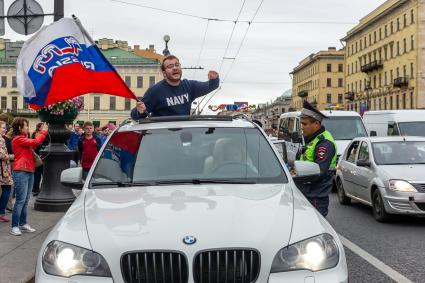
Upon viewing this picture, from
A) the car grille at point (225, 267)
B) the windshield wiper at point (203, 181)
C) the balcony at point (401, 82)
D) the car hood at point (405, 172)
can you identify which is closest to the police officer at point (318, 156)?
the windshield wiper at point (203, 181)

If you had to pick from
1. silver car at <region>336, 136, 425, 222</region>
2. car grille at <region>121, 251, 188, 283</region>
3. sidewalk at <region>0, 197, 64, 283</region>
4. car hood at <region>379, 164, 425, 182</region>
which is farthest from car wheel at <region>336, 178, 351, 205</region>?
car grille at <region>121, 251, 188, 283</region>

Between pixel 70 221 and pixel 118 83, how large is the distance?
378 cm

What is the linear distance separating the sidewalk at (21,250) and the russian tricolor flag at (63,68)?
175 centimetres

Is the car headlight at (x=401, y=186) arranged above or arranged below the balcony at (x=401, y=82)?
below

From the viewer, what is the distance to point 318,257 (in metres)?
3.53

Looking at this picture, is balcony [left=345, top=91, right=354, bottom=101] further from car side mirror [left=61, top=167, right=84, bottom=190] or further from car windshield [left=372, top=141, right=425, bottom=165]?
car side mirror [left=61, top=167, right=84, bottom=190]

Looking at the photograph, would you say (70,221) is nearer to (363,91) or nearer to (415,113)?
→ (415,113)

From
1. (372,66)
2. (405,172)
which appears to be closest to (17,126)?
(405,172)

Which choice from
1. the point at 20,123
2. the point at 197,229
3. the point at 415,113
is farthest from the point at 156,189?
the point at 415,113

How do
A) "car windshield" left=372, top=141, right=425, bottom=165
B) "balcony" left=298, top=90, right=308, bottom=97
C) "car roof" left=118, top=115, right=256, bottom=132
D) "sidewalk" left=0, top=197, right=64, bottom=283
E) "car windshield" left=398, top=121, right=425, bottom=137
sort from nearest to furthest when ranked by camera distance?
"car roof" left=118, top=115, right=256, bottom=132 → "sidewalk" left=0, top=197, right=64, bottom=283 → "car windshield" left=372, top=141, right=425, bottom=165 → "car windshield" left=398, top=121, right=425, bottom=137 → "balcony" left=298, top=90, right=308, bottom=97

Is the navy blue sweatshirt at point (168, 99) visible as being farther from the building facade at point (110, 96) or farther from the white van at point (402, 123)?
the building facade at point (110, 96)

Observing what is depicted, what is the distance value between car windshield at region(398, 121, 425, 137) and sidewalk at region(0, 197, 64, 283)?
12906 mm

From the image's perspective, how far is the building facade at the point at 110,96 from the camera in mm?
104438

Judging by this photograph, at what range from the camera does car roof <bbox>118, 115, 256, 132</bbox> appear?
532 centimetres
